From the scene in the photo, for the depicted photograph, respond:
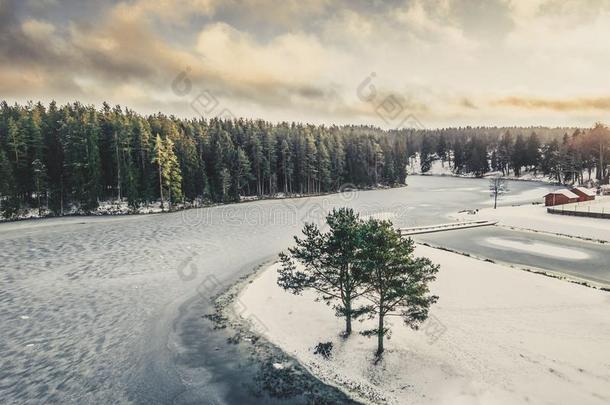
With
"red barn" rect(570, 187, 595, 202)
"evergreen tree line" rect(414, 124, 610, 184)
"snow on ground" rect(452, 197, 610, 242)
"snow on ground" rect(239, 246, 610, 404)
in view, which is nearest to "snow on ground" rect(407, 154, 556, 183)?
"evergreen tree line" rect(414, 124, 610, 184)

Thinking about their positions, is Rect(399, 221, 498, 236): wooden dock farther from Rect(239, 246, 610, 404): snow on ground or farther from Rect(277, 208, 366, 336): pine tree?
Rect(277, 208, 366, 336): pine tree

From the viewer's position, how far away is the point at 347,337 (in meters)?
17.5

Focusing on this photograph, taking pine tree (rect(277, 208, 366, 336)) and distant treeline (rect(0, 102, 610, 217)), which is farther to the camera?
distant treeline (rect(0, 102, 610, 217))

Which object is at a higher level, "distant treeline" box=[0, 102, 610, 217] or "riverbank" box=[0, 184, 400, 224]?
"distant treeline" box=[0, 102, 610, 217]

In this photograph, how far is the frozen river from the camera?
14445 mm

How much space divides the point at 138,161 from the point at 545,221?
7285cm

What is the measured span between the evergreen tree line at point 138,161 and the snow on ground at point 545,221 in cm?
4869

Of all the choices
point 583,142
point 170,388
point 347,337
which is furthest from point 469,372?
point 583,142

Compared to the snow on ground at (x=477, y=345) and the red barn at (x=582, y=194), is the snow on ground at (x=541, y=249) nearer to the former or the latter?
the snow on ground at (x=477, y=345)

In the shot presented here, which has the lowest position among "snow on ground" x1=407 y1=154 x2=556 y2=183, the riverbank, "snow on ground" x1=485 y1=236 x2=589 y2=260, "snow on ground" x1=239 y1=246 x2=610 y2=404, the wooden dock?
"snow on ground" x1=239 y1=246 x2=610 y2=404

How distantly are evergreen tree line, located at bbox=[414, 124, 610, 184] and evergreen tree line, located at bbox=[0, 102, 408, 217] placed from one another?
69.3 m

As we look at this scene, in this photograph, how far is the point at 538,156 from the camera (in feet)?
389

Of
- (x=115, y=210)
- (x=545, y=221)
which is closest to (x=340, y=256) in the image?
(x=545, y=221)

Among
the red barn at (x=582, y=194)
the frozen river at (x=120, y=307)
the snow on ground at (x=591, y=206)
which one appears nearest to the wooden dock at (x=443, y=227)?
the frozen river at (x=120, y=307)
